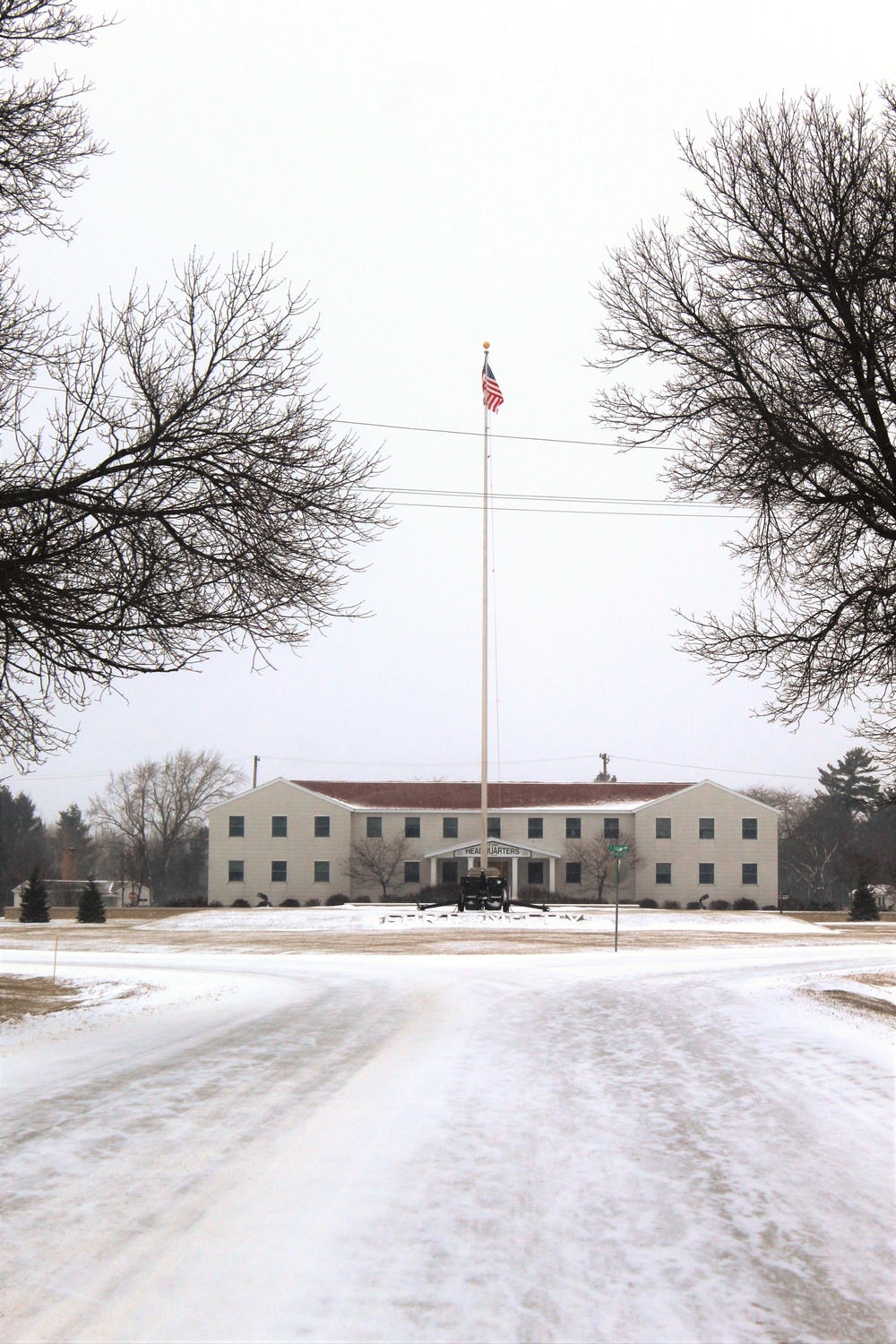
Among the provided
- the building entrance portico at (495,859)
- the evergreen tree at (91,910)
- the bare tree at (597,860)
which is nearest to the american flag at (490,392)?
the evergreen tree at (91,910)

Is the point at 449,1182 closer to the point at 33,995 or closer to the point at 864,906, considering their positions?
the point at 33,995

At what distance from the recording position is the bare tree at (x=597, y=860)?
58094mm

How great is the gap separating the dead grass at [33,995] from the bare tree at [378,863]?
38836 mm

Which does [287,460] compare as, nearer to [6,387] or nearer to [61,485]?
[61,485]

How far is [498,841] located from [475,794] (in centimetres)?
601

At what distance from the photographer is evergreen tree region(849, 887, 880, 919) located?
47969mm

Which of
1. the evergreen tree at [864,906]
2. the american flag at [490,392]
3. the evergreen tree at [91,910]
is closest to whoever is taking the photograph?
the american flag at [490,392]

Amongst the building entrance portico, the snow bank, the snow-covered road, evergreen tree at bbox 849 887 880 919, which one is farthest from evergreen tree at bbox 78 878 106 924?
the snow-covered road

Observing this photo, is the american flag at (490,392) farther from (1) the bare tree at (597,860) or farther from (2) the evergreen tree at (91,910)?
(1) the bare tree at (597,860)

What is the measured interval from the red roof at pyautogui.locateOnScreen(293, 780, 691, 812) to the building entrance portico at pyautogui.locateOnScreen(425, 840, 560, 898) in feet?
8.81

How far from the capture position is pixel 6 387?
1049cm

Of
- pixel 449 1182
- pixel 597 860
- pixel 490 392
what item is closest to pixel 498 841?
pixel 597 860

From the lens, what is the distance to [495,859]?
2367 inches

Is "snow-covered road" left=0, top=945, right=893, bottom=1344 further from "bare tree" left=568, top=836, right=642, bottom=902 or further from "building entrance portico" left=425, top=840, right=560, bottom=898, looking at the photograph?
"bare tree" left=568, top=836, right=642, bottom=902
